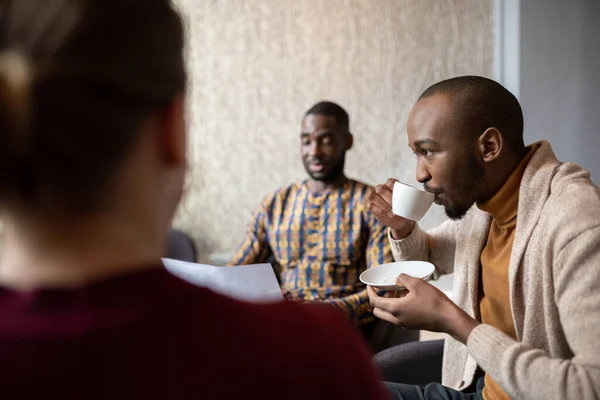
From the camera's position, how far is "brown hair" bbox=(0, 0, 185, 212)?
1.26 feet

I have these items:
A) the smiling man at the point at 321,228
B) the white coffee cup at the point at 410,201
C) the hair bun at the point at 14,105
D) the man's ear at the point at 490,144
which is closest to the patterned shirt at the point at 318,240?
the smiling man at the point at 321,228

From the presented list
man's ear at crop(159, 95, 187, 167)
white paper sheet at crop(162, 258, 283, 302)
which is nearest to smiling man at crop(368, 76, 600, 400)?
white paper sheet at crop(162, 258, 283, 302)

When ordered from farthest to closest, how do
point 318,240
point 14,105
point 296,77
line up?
point 296,77, point 318,240, point 14,105

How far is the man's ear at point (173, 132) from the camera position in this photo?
46 centimetres

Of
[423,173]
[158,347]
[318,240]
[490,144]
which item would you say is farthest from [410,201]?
[158,347]

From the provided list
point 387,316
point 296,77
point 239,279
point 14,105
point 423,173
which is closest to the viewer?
point 14,105

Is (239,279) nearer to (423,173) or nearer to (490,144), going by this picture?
(423,173)

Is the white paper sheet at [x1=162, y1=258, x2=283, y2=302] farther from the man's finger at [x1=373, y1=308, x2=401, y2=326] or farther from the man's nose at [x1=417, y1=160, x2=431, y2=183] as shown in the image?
the man's nose at [x1=417, y1=160, x2=431, y2=183]

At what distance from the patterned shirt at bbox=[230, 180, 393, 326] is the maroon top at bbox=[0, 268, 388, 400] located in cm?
148

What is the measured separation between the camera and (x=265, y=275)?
148cm

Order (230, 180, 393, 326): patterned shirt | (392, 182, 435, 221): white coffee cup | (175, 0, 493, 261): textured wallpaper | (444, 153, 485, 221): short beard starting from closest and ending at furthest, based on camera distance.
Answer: (444, 153, 485, 221): short beard < (392, 182, 435, 221): white coffee cup < (230, 180, 393, 326): patterned shirt < (175, 0, 493, 261): textured wallpaper

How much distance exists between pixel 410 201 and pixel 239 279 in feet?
1.65

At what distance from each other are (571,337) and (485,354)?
0.14m

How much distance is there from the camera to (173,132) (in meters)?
0.47
